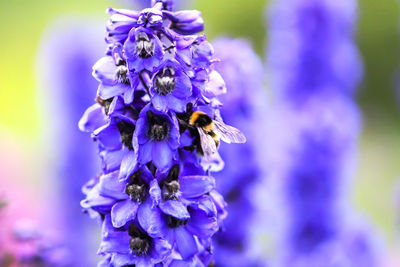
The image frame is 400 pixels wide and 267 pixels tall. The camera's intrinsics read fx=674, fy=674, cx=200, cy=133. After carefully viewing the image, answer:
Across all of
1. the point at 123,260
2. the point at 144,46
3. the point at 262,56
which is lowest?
the point at 123,260

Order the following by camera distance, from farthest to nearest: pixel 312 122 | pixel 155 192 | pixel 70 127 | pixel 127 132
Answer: pixel 70 127 < pixel 312 122 < pixel 127 132 < pixel 155 192

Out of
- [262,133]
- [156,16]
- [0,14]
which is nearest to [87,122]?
[156,16]

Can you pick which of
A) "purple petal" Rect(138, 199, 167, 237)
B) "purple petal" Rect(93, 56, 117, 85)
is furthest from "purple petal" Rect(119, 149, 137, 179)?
"purple petal" Rect(93, 56, 117, 85)

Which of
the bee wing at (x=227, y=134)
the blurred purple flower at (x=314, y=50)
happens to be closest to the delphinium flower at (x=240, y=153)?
the bee wing at (x=227, y=134)

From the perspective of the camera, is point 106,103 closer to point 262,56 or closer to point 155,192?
point 155,192

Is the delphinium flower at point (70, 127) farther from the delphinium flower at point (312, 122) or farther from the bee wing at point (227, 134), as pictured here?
the bee wing at point (227, 134)

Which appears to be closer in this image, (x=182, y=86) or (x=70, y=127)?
(x=182, y=86)

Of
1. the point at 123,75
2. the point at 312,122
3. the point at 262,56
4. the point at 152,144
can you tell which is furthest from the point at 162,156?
the point at 262,56
